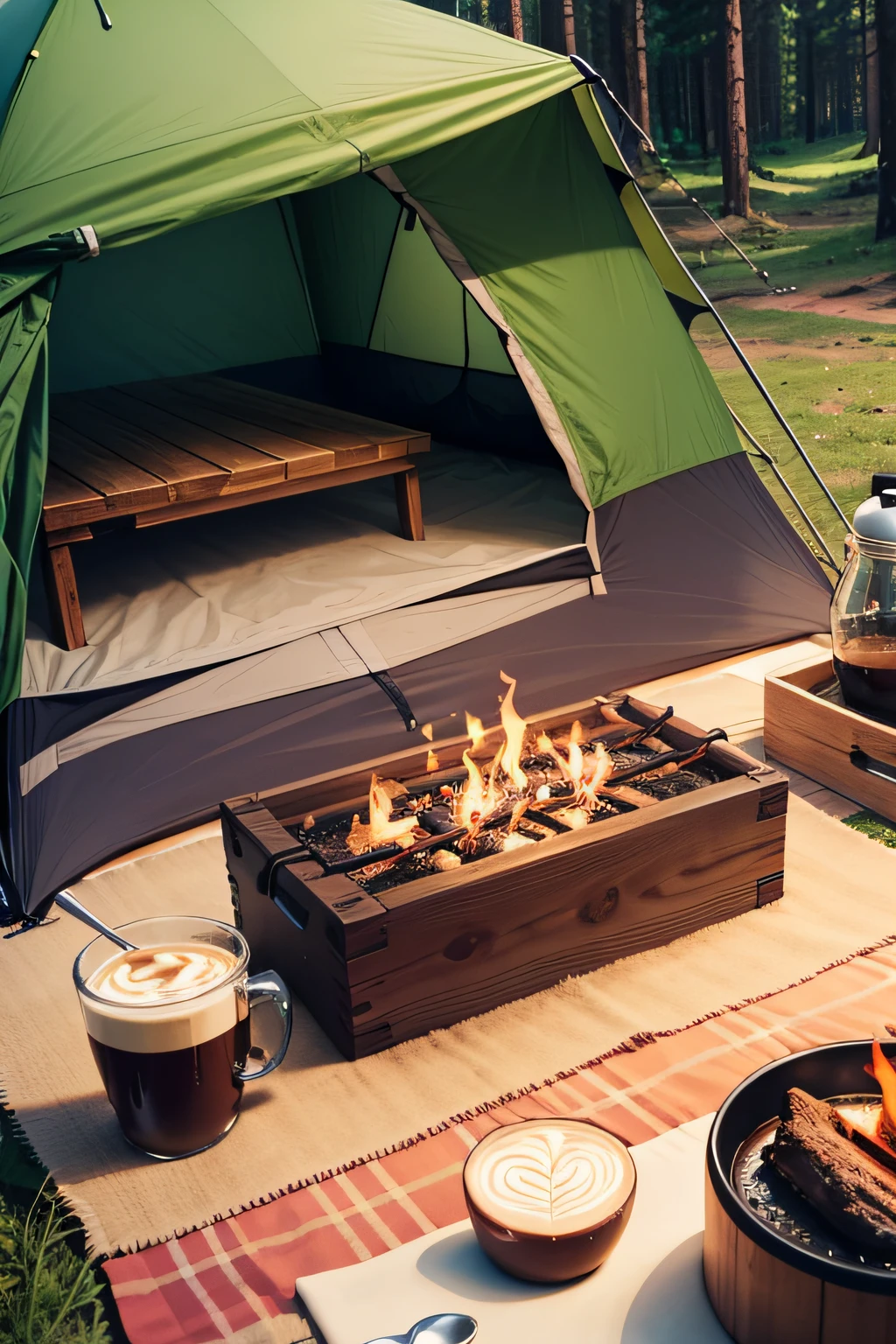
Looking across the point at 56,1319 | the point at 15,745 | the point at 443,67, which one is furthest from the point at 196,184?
the point at 56,1319

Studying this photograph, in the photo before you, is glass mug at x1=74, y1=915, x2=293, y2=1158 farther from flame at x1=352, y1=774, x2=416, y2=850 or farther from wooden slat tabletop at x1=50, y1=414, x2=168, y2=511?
wooden slat tabletop at x1=50, y1=414, x2=168, y2=511

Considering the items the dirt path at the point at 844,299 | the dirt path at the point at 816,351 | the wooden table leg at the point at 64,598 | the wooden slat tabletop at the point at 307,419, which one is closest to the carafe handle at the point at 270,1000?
the wooden table leg at the point at 64,598

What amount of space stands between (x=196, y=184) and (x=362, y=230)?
1.75m

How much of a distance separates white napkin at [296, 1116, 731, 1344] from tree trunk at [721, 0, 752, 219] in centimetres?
1008

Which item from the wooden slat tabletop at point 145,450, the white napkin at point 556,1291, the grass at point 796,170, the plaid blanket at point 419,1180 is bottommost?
the plaid blanket at point 419,1180

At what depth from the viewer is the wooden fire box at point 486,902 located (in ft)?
6.50

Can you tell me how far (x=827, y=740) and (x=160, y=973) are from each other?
62.9 inches

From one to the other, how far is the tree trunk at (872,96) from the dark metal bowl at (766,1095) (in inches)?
397

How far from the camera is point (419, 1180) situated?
1.78 m

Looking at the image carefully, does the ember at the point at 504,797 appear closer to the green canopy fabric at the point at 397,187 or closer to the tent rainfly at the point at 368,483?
the tent rainfly at the point at 368,483

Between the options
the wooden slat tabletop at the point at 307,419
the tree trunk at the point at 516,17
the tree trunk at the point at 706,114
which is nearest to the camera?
the wooden slat tabletop at the point at 307,419

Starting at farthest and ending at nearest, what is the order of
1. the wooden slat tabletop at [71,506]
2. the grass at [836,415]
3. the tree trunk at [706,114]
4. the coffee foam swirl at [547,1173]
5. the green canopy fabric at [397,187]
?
the tree trunk at [706,114] → the grass at [836,415] → the wooden slat tabletop at [71,506] → the green canopy fabric at [397,187] → the coffee foam swirl at [547,1173]

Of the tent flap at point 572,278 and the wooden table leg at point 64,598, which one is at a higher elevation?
the tent flap at point 572,278

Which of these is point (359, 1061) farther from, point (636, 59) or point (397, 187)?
point (636, 59)
